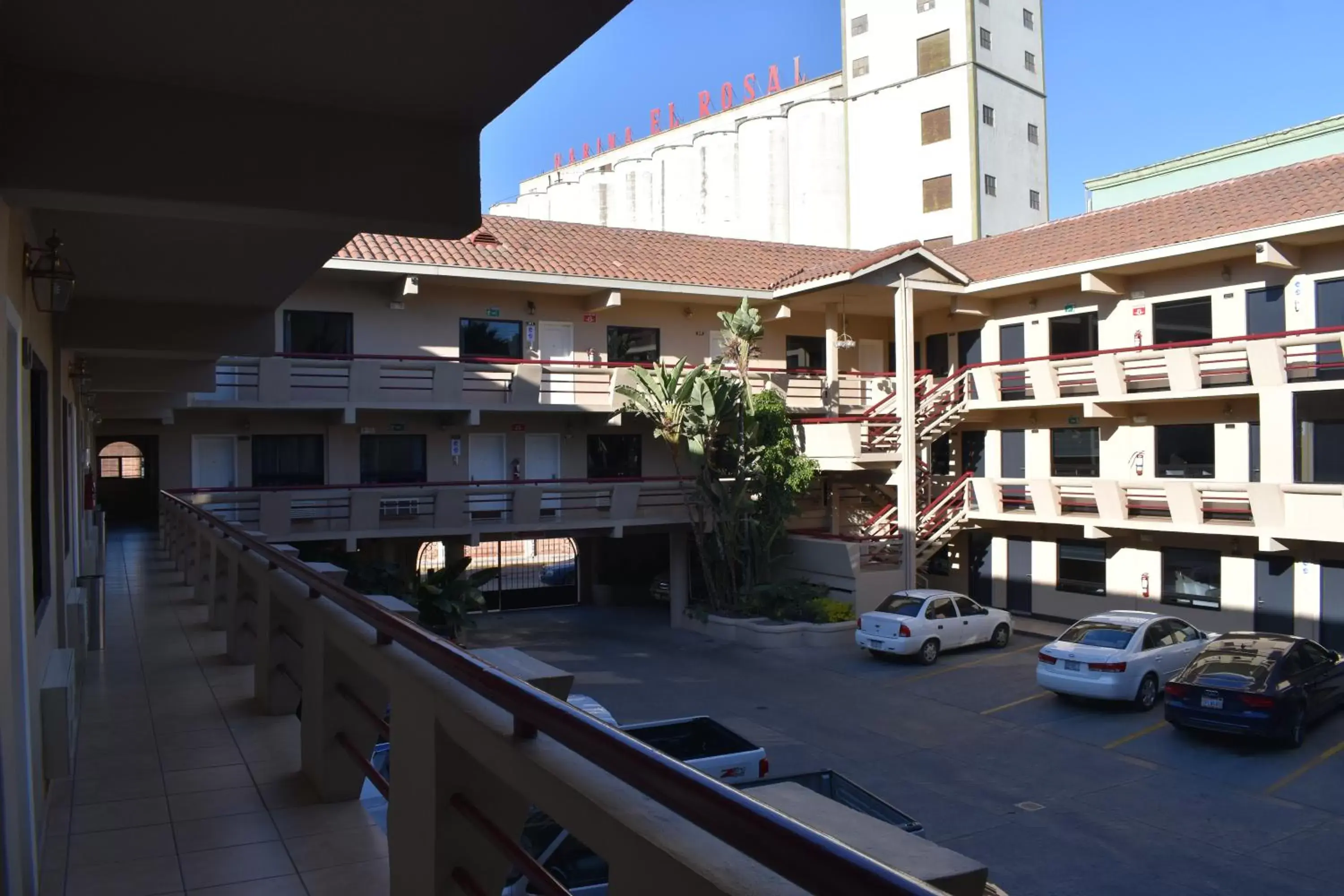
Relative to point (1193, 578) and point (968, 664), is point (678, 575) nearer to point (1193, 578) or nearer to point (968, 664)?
point (968, 664)

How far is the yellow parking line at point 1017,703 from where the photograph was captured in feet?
67.8

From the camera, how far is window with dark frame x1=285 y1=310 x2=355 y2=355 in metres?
26.9

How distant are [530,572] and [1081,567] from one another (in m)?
18.2

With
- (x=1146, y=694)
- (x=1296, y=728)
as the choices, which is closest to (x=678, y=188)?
(x=1146, y=694)

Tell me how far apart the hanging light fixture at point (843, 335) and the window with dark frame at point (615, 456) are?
6823 mm

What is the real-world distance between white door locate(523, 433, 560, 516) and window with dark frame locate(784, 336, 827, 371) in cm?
841

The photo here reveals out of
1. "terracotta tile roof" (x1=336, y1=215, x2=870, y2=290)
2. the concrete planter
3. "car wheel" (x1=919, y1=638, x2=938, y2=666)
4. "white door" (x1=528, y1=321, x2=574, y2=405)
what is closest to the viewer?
"car wheel" (x1=919, y1=638, x2=938, y2=666)

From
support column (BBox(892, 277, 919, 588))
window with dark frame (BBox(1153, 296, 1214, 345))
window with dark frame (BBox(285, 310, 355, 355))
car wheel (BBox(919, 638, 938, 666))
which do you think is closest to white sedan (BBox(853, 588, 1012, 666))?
car wheel (BBox(919, 638, 938, 666))

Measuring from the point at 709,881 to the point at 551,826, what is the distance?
7.85 m

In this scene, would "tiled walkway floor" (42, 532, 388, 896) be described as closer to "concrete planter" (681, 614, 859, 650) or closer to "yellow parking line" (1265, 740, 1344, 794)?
"yellow parking line" (1265, 740, 1344, 794)

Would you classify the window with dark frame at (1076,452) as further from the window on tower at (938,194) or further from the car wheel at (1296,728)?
the window on tower at (938,194)

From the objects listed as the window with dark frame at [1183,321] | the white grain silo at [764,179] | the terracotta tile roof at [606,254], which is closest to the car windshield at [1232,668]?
the window with dark frame at [1183,321]

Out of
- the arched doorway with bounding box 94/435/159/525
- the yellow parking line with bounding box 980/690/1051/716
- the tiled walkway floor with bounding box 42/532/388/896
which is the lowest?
the yellow parking line with bounding box 980/690/1051/716

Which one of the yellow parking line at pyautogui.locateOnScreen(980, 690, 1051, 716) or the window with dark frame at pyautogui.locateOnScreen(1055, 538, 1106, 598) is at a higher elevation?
the window with dark frame at pyautogui.locateOnScreen(1055, 538, 1106, 598)
